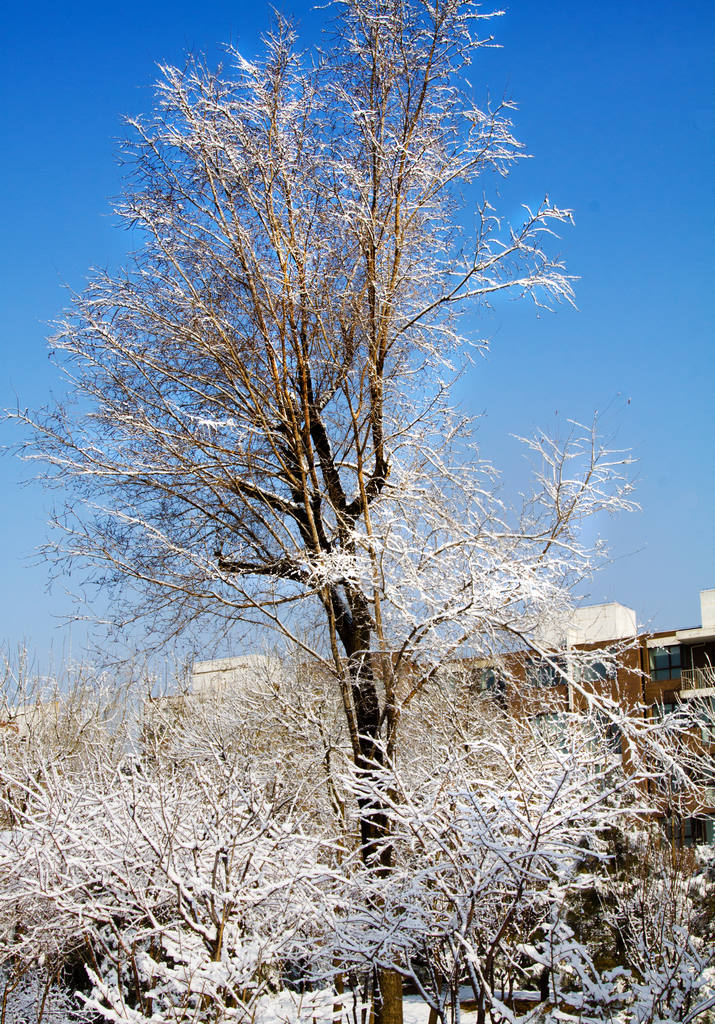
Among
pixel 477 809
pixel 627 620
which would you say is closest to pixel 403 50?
pixel 477 809

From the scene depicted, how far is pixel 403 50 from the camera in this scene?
866 centimetres

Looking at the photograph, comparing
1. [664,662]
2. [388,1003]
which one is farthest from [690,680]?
[388,1003]

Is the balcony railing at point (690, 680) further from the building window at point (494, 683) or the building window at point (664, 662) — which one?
the building window at point (494, 683)

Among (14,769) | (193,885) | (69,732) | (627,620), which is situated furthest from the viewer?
(627,620)

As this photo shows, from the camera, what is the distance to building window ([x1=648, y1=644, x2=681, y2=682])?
35.2 meters

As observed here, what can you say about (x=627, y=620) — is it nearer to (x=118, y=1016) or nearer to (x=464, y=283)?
(x=464, y=283)

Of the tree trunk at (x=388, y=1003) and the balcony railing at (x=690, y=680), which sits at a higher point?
the balcony railing at (x=690, y=680)

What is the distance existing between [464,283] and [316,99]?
2.29 meters

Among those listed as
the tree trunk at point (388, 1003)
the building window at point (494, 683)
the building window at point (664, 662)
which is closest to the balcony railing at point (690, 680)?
the building window at point (664, 662)

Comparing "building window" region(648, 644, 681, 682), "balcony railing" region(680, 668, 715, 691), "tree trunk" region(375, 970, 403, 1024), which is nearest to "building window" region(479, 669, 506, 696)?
"tree trunk" region(375, 970, 403, 1024)

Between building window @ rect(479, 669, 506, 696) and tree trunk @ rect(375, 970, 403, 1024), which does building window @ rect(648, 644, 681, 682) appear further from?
tree trunk @ rect(375, 970, 403, 1024)

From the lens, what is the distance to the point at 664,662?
35500mm

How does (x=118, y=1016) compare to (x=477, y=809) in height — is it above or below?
below

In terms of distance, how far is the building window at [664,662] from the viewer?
3516cm
